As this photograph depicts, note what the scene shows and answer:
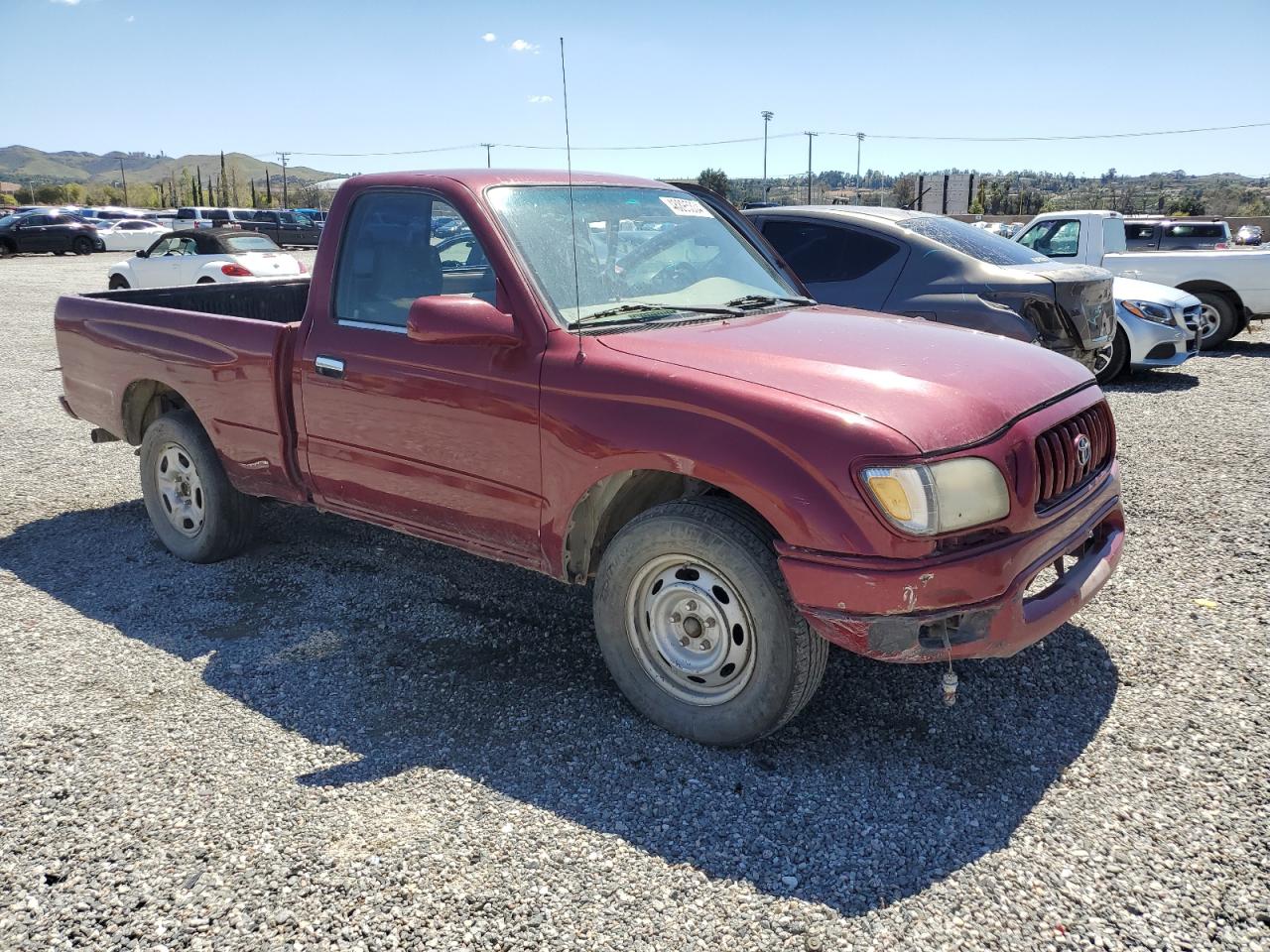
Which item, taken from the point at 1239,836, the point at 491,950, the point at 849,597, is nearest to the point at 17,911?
the point at 491,950

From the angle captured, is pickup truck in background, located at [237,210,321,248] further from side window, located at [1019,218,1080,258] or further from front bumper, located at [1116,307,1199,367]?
front bumper, located at [1116,307,1199,367]

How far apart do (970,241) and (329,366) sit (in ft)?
18.5

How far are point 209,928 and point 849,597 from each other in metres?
1.96

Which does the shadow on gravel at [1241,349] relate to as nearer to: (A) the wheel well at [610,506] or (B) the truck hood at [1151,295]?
(B) the truck hood at [1151,295]

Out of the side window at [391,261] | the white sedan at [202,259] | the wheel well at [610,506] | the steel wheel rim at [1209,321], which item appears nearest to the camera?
the wheel well at [610,506]

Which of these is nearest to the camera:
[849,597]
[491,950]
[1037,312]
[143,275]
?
[491,950]

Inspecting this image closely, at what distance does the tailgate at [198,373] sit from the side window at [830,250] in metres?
4.39

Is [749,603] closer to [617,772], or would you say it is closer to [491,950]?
[617,772]

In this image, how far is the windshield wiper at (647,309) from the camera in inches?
147

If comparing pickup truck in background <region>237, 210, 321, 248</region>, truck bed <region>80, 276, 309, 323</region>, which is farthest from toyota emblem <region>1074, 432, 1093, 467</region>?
pickup truck in background <region>237, 210, 321, 248</region>

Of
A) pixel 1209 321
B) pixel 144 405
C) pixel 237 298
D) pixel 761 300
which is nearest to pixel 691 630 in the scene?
pixel 761 300

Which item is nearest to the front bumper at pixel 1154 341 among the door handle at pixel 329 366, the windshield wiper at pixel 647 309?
the windshield wiper at pixel 647 309

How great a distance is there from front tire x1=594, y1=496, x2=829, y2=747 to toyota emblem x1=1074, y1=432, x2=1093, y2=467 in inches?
43.7

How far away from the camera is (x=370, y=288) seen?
4.28 metres
